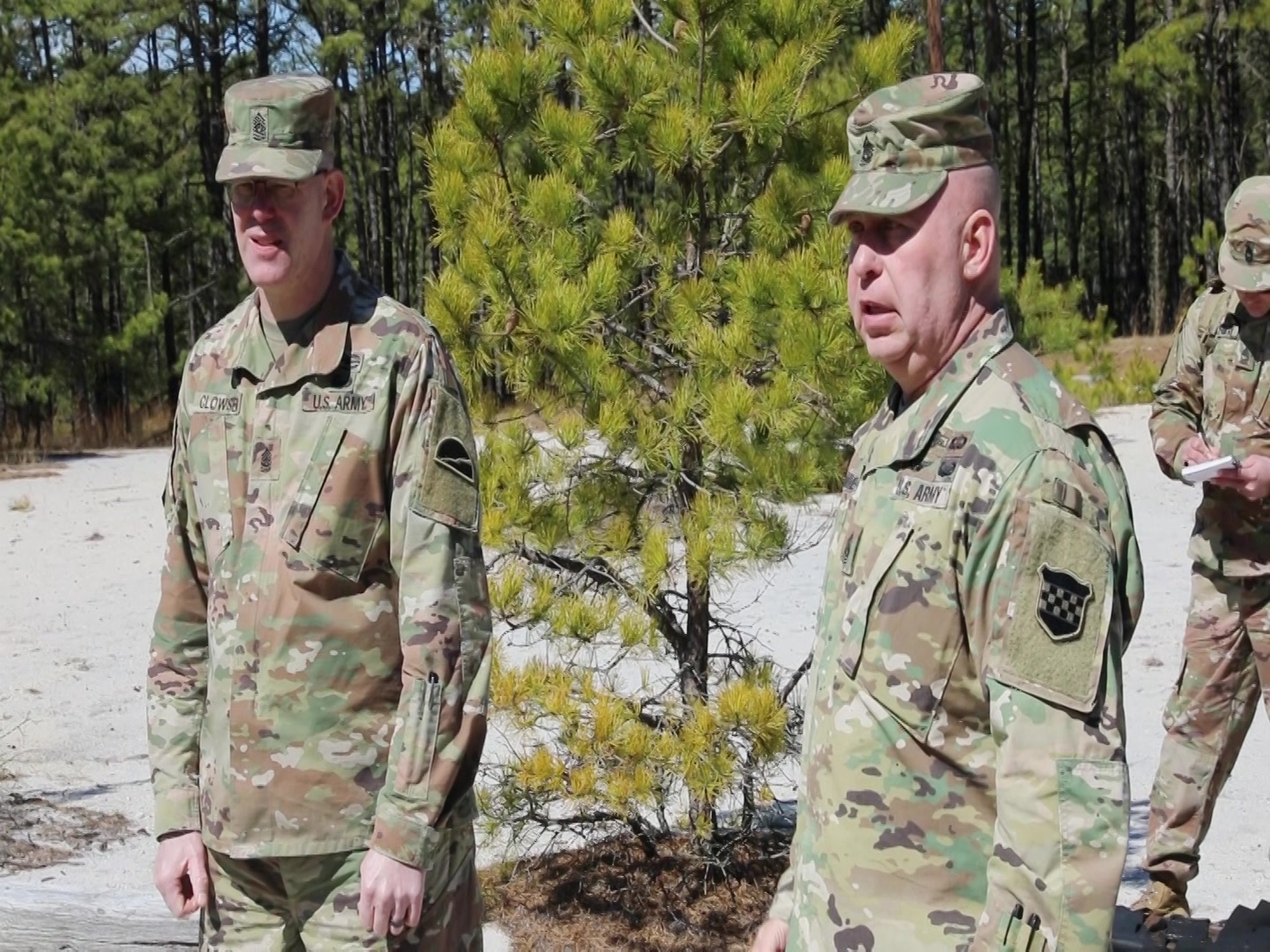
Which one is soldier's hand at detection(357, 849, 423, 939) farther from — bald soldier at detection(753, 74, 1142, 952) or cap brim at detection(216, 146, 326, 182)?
cap brim at detection(216, 146, 326, 182)

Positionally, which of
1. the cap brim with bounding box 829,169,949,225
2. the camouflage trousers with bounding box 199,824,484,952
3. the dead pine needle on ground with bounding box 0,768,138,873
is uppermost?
the cap brim with bounding box 829,169,949,225

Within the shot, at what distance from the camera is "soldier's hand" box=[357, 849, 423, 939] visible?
2227 mm

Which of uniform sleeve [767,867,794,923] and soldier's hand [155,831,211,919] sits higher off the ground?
uniform sleeve [767,867,794,923]

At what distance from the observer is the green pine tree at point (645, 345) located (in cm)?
398

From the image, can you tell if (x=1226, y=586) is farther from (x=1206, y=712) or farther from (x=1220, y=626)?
(x=1206, y=712)

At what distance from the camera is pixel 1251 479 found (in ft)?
13.9

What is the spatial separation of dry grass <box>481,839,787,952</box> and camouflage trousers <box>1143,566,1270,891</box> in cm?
122

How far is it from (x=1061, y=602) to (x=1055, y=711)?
12 centimetres

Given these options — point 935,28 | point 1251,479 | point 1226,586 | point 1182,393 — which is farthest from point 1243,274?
point 935,28

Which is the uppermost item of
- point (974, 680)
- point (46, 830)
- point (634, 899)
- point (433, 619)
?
point (974, 680)

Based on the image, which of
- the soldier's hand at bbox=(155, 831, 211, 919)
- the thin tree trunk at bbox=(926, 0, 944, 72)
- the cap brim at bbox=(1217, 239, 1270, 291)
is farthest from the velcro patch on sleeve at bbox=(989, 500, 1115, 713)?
the thin tree trunk at bbox=(926, 0, 944, 72)

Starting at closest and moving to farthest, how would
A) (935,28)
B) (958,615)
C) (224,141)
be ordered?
(958,615), (935,28), (224,141)

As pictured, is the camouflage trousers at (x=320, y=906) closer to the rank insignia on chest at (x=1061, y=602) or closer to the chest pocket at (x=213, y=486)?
the chest pocket at (x=213, y=486)

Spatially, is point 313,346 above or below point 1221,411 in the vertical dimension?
above
